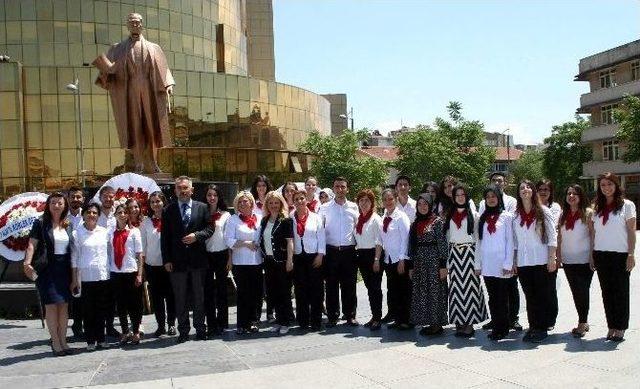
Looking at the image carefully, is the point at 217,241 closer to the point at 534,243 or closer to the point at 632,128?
the point at 534,243

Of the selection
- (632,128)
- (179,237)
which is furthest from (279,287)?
(632,128)

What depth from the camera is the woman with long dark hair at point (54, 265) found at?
7453 mm

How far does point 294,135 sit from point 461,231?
130ft

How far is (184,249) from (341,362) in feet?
8.23

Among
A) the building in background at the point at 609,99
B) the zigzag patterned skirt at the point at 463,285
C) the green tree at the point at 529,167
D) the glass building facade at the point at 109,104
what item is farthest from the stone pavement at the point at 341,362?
the green tree at the point at 529,167

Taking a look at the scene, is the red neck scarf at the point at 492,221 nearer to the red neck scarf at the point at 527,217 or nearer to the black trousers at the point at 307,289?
the red neck scarf at the point at 527,217

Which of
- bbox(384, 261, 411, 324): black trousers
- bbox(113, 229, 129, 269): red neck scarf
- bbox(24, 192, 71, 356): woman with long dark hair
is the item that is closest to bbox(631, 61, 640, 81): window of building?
bbox(384, 261, 411, 324): black trousers

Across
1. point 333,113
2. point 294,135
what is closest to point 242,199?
point 294,135

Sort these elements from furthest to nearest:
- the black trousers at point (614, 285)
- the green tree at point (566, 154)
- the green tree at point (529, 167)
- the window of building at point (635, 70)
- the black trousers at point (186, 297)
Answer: the green tree at point (529, 167)
the green tree at point (566, 154)
the window of building at point (635, 70)
the black trousers at point (186, 297)
the black trousers at point (614, 285)

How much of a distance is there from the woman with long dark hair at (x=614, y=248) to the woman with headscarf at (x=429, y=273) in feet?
5.73

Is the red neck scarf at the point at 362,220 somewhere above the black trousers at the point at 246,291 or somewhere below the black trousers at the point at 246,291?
above

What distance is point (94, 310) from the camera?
784cm

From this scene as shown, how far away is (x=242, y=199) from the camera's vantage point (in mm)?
8312

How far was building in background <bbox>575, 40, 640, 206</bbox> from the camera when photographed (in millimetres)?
46572
